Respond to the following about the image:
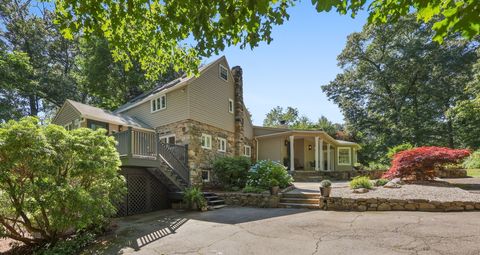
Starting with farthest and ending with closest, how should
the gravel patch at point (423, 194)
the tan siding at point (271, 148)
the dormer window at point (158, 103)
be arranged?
the tan siding at point (271, 148) → the dormer window at point (158, 103) → the gravel patch at point (423, 194)

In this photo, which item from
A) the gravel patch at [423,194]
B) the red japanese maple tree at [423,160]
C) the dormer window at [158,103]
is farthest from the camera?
the dormer window at [158,103]

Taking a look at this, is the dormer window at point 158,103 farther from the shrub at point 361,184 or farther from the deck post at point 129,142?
the shrub at point 361,184

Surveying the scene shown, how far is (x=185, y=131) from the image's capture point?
45.9ft

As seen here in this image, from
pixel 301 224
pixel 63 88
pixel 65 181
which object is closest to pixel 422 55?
pixel 301 224

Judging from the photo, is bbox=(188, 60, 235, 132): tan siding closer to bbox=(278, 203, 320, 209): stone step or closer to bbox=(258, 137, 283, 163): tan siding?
bbox=(258, 137, 283, 163): tan siding

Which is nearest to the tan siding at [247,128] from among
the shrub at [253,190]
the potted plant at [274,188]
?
the shrub at [253,190]

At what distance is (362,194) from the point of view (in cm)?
977

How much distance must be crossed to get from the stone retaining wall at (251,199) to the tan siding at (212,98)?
455cm

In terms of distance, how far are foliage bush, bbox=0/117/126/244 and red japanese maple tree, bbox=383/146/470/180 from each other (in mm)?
11065

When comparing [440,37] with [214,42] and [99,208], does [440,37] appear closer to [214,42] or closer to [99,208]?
[214,42]

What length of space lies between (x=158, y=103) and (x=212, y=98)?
3067 millimetres

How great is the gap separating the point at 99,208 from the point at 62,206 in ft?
2.43

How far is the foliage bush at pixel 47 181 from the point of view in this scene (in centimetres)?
565

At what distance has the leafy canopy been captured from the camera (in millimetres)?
2887
